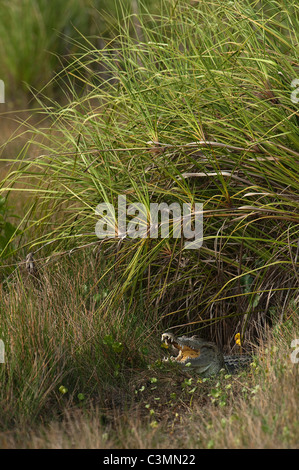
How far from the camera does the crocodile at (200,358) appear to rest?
10.2ft

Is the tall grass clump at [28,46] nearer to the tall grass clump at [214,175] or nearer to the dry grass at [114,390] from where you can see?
the tall grass clump at [214,175]

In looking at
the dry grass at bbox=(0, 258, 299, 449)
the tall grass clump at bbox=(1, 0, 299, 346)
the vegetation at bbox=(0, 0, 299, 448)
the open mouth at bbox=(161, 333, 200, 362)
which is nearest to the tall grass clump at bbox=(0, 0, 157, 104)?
the vegetation at bbox=(0, 0, 299, 448)

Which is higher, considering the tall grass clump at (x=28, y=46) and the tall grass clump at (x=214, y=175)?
the tall grass clump at (x=28, y=46)

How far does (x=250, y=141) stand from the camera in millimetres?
3268

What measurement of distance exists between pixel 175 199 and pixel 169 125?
1.26ft

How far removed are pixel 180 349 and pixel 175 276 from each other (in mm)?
352

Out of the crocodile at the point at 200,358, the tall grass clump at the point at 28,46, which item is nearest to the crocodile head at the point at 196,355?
the crocodile at the point at 200,358

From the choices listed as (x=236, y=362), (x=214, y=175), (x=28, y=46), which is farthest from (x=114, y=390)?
(x=28, y=46)

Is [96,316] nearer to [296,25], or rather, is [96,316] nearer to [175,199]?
[175,199]

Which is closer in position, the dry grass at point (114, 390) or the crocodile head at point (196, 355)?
the dry grass at point (114, 390)

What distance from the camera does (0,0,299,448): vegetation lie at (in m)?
2.64

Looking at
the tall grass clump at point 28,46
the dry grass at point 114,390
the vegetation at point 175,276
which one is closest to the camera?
the dry grass at point 114,390

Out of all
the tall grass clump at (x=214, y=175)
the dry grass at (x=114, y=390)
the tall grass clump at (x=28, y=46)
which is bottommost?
the dry grass at (x=114, y=390)
